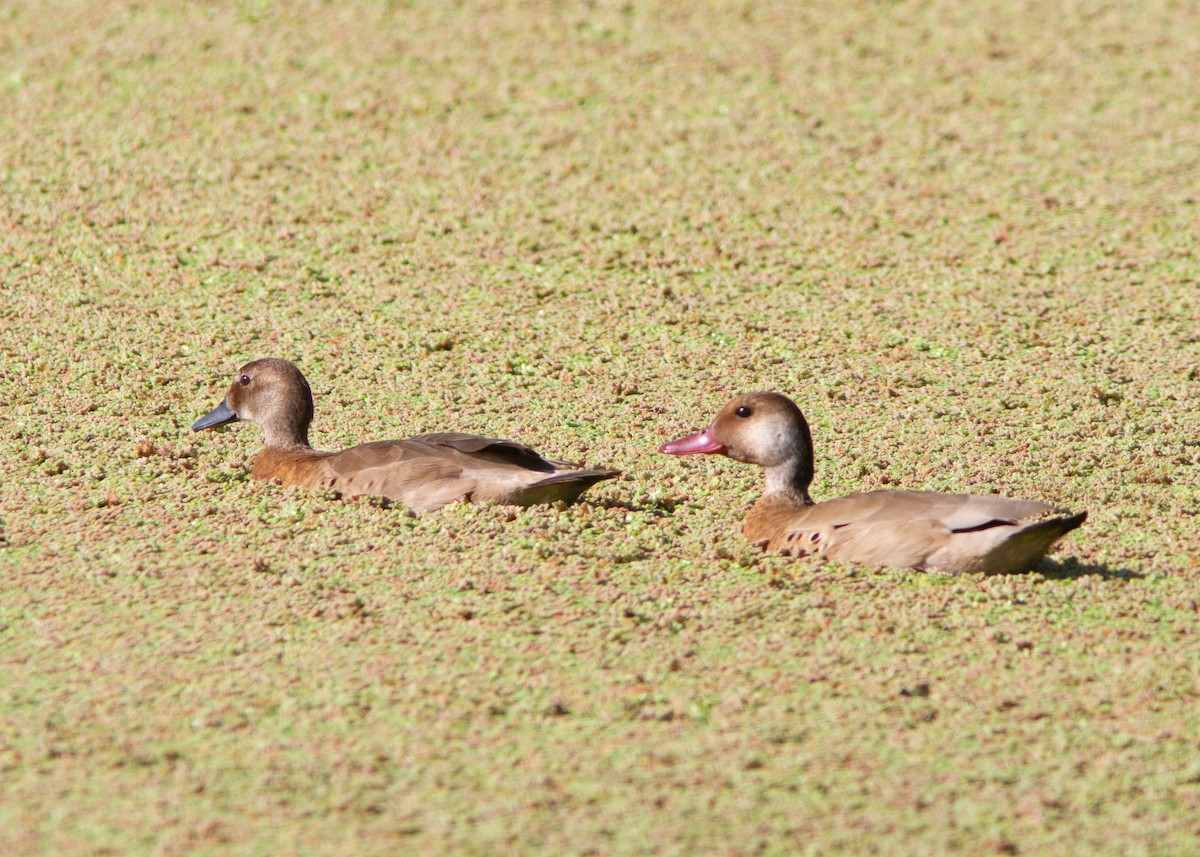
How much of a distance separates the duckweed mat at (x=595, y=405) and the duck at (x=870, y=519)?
122 mm

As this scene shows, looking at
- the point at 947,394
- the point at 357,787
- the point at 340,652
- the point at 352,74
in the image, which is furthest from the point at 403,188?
the point at 357,787

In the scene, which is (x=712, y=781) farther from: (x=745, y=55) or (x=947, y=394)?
(x=745, y=55)

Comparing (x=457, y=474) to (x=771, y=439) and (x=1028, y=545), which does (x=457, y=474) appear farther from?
(x=1028, y=545)

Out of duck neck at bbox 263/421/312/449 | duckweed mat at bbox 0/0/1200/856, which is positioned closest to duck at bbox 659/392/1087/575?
duckweed mat at bbox 0/0/1200/856

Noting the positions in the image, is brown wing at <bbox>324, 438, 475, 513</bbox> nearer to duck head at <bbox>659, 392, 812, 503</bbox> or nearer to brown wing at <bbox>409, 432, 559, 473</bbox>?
brown wing at <bbox>409, 432, 559, 473</bbox>

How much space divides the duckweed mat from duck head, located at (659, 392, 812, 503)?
306mm

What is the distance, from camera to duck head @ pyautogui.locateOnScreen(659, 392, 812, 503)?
6.36 meters

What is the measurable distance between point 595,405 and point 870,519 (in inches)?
83.0

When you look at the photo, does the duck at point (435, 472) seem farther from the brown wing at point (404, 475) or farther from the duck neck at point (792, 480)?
the duck neck at point (792, 480)

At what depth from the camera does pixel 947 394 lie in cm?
788

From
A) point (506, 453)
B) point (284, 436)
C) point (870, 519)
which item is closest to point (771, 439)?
point (870, 519)

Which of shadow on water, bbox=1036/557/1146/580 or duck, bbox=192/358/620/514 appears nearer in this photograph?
shadow on water, bbox=1036/557/1146/580

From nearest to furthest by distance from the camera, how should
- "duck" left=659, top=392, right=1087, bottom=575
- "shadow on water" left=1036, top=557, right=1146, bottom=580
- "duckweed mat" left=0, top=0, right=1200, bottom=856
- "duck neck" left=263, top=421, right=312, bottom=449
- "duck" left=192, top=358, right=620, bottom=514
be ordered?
1. "duckweed mat" left=0, top=0, right=1200, bottom=856
2. "duck" left=659, top=392, right=1087, bottom=575
3. "shadow on water" left=1036, top=557, right=1146, bottom=580
4. "duck" left=192, top=358, right=620, bottom=514
5. "duck neck" left=263, top=421, right=312, bottom=449

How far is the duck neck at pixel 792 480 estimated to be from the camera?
6.33 meters
